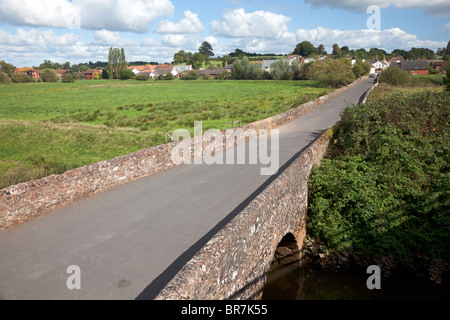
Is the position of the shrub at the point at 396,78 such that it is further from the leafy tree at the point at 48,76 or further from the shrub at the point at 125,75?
the leafy tree at the point at 48,76

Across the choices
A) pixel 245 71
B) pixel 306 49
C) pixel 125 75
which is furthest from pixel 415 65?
pixel 306 49

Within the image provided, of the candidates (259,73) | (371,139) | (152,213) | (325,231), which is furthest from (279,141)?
(259,73)

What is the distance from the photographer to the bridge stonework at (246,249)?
489cm

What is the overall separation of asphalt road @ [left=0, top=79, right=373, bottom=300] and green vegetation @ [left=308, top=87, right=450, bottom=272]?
307 cm

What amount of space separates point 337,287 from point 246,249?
553cm

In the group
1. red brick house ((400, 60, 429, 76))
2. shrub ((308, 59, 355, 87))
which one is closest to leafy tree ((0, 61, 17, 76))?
shrub ((308, 59, 355, 87))

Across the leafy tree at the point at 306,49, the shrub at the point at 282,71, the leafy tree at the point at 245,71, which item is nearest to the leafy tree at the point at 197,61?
the leafy tree at the point at 306,49

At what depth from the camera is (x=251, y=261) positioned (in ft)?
22.5

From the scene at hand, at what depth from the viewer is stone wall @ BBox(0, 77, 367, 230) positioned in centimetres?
721

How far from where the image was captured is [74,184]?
8.57 metres

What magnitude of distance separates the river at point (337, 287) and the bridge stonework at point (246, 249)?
125cm

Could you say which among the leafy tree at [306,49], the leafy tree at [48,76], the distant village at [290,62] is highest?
the leafy tree at [306,49]

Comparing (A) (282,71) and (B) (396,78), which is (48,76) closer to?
(A) (282,71)

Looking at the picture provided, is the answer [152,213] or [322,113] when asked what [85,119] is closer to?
[322,113]
